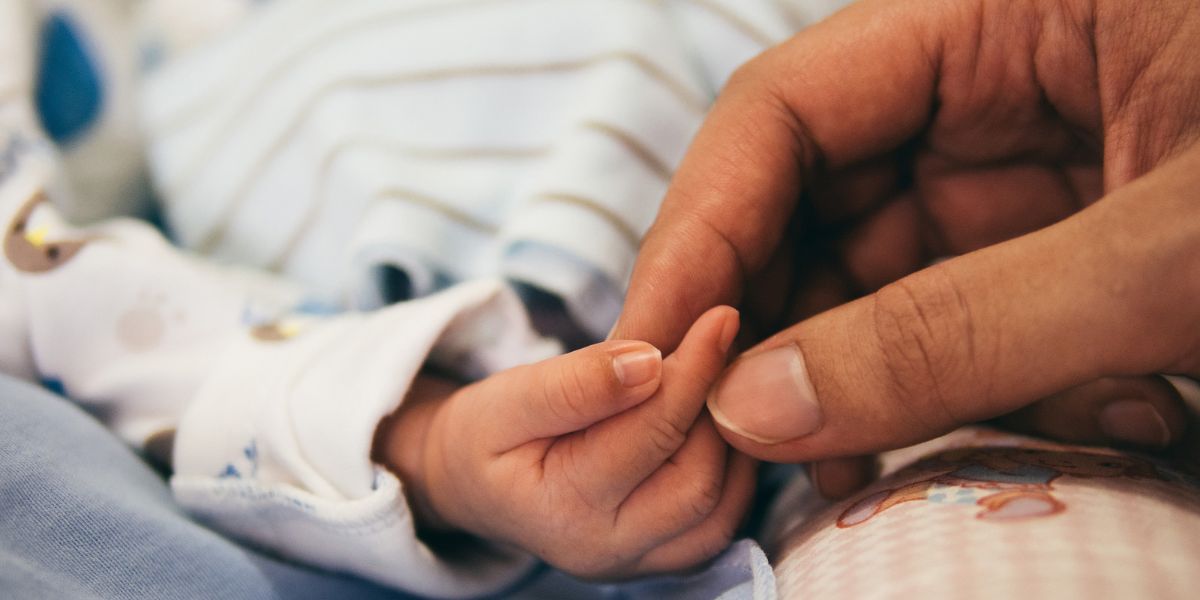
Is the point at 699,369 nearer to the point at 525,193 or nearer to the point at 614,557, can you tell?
the point at 614,557

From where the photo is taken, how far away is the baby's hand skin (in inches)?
18.6

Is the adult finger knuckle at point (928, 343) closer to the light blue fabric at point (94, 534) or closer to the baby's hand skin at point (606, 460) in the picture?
the baby's hand skin at point (606, 460)

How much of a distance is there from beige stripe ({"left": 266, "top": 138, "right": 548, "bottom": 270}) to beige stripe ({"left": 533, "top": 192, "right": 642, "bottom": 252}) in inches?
3.9

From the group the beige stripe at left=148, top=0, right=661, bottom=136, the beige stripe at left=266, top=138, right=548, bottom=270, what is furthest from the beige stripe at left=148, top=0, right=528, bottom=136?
the beige stripe at left=266, top=138, right=548, bottom=270

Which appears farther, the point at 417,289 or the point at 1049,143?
the point at 417,289

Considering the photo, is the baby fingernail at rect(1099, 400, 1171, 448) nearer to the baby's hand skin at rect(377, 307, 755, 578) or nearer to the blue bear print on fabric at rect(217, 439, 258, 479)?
the baby's hand skin at rect(377, 307, 755, 578)

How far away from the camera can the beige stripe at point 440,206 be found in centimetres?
78

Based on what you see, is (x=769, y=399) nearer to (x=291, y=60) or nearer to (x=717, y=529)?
(x=717, y=529)

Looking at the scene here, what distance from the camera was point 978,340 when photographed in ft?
1.33

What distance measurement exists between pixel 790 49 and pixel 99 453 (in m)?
0.61

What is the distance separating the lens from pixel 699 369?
47 centimetres

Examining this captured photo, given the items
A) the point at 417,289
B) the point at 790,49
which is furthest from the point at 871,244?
the point at 417,289

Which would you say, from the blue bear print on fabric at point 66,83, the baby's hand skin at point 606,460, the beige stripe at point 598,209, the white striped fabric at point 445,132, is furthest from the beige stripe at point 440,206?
the blue bear print on fabric at point 66,83

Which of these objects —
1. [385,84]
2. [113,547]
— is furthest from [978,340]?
[385,84]
